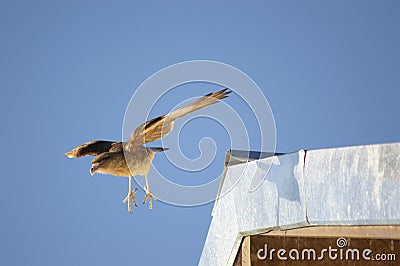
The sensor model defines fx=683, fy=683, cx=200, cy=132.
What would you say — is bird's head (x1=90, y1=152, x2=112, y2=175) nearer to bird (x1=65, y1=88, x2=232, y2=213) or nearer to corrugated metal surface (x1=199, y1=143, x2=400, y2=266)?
bird (x1=65, y1=88, x2=232, y2=213)

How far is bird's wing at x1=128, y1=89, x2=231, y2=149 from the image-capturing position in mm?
1585

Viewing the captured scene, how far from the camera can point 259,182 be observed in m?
1.15

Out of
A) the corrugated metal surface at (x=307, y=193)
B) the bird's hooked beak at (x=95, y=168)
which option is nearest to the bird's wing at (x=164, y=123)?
the bird's hooked beak at (x=95, y=168)

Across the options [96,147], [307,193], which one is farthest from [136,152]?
[307,193]

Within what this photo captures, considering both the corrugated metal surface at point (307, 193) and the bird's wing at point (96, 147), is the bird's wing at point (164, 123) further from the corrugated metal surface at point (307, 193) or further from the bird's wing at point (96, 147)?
the corrugated metal surface at point (307, 193)

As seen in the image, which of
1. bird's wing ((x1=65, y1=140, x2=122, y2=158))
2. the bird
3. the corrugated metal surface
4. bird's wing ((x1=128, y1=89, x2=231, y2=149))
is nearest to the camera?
the corrugated metal surface

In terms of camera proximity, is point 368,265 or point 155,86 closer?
point 368,265

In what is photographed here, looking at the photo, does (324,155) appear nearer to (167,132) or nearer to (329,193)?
(329,193)

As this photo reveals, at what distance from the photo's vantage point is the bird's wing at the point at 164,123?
158 centimetres

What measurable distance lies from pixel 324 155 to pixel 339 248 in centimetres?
36

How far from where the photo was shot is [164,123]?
1803 millimetres

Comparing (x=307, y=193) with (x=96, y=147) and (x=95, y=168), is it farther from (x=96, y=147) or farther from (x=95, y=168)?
(x=96, y=147)

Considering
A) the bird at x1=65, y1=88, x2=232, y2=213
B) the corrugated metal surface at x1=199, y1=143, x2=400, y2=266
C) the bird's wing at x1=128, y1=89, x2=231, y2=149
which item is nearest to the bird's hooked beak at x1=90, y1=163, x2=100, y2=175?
the bird at x1=65, y1=88, x2=232, y2=213

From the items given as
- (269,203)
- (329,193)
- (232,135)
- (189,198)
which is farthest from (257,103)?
(329,193)
